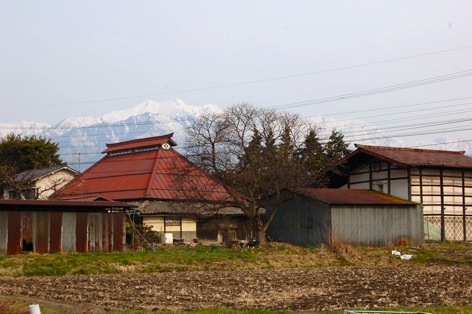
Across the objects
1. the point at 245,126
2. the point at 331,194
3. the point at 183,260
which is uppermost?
the point at 245,126

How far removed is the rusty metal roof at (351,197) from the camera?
3719 centimetres

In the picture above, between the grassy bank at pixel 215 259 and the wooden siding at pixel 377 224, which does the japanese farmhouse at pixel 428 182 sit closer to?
the wooden siding at pixel 377 224

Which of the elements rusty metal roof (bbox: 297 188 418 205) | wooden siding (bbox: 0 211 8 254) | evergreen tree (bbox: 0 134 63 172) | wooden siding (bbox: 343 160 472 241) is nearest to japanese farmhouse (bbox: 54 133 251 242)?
rusty metal roof (bbox: 297 188 418 205)

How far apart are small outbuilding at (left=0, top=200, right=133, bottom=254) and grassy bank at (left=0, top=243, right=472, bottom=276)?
1.61 meters

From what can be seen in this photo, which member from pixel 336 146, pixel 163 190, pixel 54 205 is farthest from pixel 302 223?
pixel 336 146

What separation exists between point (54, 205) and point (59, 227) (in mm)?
1114

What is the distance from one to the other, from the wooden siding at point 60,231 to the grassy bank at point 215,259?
158 cm

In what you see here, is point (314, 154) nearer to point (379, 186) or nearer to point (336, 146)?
point (336, 146)

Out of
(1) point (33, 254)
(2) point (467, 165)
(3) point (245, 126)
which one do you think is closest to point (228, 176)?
(3) point (245, 126)

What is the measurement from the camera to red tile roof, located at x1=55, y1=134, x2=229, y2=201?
4462 cm

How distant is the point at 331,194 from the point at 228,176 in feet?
19.8

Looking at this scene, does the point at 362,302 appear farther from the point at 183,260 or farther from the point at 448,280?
the point at 183,260

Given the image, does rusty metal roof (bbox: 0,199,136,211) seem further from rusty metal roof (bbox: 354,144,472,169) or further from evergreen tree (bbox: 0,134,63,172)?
evergreen tree (bbox: 0,134,63,172)

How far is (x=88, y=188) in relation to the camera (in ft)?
172
